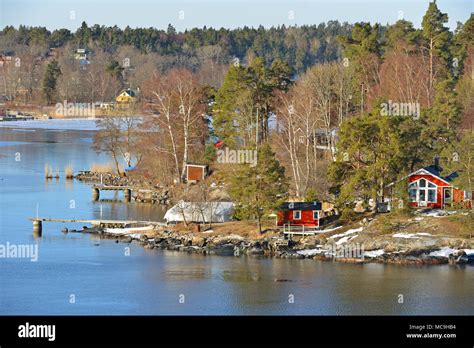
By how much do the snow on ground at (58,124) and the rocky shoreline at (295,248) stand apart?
1594 inches

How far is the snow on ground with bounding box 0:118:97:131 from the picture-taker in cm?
7494

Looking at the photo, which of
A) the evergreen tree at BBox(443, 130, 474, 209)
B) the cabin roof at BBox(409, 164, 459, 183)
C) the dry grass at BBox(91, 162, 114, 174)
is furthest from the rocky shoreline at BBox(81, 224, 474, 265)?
the dry grass at BBox(91, 162, 114, 174)

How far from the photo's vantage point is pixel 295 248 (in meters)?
32.6

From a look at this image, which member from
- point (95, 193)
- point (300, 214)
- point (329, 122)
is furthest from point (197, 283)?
point (329, 122)

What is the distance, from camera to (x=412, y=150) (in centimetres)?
3531

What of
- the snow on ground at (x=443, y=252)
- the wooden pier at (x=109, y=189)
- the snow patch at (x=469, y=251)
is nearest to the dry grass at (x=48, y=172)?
the wooden pier at (x=109, y=189)

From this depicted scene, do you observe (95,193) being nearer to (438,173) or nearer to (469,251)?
(438,173)

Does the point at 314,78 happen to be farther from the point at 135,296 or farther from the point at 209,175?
the point at 135,296

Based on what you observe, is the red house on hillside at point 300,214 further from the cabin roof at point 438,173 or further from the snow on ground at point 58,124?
the snow on ground at point 58,124

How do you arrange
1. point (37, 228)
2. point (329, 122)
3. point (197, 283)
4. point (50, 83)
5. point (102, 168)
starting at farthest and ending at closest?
1. point (50, 83)
2. point (102, 168)
3. point (329, 122)
4. point (37, 228)
5. point (197, 283)

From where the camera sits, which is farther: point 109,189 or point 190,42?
point 190,42

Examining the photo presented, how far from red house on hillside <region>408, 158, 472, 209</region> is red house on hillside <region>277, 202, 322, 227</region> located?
2.96 metres

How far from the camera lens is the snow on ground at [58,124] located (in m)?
74.9

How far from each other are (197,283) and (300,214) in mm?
6231
